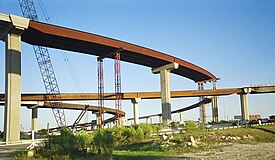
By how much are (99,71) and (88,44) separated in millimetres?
11079

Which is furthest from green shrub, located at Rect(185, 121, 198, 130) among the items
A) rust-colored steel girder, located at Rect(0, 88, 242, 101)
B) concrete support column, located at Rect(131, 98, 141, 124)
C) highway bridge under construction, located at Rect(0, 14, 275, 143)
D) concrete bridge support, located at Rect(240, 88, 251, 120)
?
concrete bridge support, located at Rect(240, 88, 251, 120)

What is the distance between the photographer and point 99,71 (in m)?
68.1

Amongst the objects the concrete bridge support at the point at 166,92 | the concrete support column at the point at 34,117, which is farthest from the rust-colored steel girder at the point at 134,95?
the concrete bridge support at the point at 166,92

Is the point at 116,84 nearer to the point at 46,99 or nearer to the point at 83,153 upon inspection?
the point at 46,99

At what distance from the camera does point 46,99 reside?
76.4m

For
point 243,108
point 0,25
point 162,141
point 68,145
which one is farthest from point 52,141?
point 243,108

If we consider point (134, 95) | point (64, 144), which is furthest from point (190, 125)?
point (134, 95)

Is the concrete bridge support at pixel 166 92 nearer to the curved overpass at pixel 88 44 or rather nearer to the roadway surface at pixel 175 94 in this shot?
the curved overpass at pixel 88 44

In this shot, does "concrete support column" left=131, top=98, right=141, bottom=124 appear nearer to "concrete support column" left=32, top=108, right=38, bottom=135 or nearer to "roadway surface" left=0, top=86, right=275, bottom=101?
"roadway surface" left=0, top=86, right=275, bottom=101

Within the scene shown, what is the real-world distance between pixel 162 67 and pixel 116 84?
13.8m

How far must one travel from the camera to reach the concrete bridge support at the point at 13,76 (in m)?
44.8

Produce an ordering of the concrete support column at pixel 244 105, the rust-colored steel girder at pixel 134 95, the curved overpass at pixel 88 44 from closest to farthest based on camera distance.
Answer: the curved overpass at pixel 88 44
the rust-colored steel girder at pixel 134 95
the concrete support column at pixel 244 105

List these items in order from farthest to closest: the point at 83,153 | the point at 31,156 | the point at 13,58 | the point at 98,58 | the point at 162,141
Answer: the point at 98,58
the point at 13,58
the point at 162,141
the point at 83,153
the point at 31,156

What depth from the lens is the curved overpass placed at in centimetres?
5150
